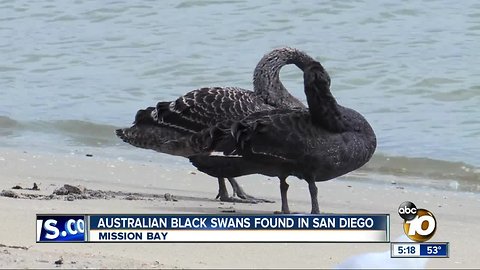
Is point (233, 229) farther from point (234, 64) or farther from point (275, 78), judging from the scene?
point (234, 64)

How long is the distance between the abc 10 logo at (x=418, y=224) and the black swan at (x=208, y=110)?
285 cm

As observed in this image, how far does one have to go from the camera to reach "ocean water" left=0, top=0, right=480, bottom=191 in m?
11.2

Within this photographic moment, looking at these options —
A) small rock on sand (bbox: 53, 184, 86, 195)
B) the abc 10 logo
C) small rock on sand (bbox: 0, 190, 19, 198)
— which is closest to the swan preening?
small rock on sand (bbox: 53, 184, 86, 195)

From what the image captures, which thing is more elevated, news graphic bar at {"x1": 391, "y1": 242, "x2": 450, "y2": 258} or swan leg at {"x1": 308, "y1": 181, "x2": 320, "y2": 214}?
news graphic bar at {"x1": 391, "y1": 242, "x2": 450, "y2": 258}

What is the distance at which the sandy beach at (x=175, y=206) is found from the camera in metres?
5.82

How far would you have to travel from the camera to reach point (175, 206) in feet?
25.8

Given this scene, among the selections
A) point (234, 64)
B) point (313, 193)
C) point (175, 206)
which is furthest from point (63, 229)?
point (234, 64)

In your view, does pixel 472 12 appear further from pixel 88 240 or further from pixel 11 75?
pixel 88 240

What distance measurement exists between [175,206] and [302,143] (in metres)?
1.12

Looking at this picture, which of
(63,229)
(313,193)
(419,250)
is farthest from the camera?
(313,193)

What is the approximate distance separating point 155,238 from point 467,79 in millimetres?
7940

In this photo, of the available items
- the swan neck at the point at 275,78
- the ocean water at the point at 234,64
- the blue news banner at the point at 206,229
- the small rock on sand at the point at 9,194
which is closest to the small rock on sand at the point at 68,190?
the small rock on sand at the point at 9,194

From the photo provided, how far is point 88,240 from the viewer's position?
590 centimetres

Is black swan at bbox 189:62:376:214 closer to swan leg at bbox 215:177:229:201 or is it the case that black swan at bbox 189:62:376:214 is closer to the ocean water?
swan leg at bbox 215:177:229:201
